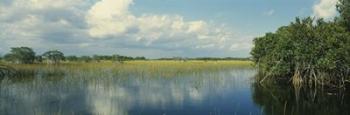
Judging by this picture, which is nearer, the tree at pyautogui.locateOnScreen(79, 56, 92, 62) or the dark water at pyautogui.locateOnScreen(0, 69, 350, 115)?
the dark water at pyautogui.locateOnScreen(0, 69, 350, 115)

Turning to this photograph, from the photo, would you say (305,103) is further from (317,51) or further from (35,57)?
(35,57)

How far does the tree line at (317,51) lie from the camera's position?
24.7 metres

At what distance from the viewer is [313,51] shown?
25.9 metres

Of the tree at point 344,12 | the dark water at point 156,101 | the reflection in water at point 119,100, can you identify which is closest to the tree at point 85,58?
the reflection in water at point 119,100

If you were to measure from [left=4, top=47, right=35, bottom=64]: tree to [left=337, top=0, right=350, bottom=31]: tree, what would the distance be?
42.7m

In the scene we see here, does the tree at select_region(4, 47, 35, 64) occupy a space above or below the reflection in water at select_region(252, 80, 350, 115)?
above

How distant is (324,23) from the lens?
2731cm

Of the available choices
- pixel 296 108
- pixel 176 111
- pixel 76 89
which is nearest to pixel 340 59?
pixel 296 108

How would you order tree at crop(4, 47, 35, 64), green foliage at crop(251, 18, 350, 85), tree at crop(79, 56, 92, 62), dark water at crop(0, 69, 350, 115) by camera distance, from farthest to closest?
tree at crop(79, 56, 92, 62) < tree at crop(4, 47, 35, 64) < green foliage at crop(251, 18, 350, 85) < dark water at crop(0, 69, 350, 115)

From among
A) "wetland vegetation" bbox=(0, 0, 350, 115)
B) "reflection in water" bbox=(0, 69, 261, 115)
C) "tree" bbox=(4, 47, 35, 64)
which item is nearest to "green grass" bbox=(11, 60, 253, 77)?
"tree" bbox=(4, 47, 35, 64)

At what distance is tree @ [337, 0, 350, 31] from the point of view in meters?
27.4

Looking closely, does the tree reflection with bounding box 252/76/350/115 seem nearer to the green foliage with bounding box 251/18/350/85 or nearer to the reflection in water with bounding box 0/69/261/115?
the reflection in water with bounding box 0/69/261/115

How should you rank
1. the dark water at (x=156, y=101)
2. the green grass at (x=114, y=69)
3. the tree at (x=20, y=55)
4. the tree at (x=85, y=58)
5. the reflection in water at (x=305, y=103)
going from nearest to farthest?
1. the dark water at (x=156, y=101)
2. the reflection in water at (x=305, y=103)
3. the green grass at (x=114, y=69)
4. the tree at (x=20, y=55)
5. the tree at (x=85, y=58)

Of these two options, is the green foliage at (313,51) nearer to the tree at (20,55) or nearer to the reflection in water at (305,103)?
the reflection in water at (305,103)
